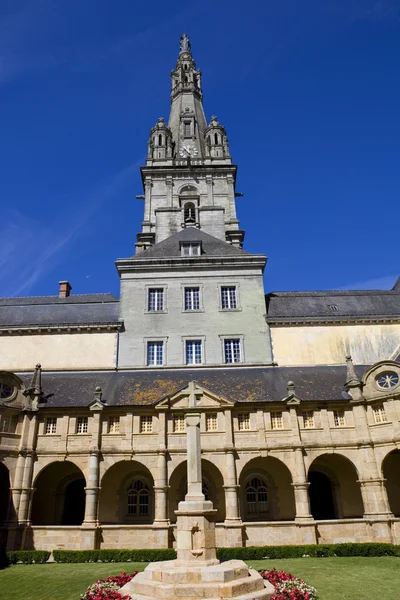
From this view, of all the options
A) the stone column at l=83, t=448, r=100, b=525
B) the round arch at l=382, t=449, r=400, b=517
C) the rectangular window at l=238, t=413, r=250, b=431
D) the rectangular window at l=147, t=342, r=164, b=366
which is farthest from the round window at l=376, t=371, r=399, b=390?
the stone column at l=83, t=448, r=100, b=525

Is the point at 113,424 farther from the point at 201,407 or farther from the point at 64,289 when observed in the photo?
the point at 64,289

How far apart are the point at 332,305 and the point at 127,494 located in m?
19.0

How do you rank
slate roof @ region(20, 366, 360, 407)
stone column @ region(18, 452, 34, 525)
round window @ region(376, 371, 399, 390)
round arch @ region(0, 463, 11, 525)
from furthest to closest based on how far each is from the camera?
slate roof @ region(20, 366, 360, 407), round window @ region(376, 371, 399, 390), round arch @ region(0, 463, 11, 525), stone column @ region(18, 452, 34, 525)

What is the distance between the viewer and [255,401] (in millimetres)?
22312

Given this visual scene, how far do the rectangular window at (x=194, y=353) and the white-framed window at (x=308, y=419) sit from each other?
8334 mm

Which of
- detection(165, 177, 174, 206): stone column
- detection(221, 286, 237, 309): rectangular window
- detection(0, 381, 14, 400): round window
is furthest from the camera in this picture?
detection(165, 177, 174, 206): stone column

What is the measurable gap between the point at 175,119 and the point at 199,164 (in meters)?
12.4

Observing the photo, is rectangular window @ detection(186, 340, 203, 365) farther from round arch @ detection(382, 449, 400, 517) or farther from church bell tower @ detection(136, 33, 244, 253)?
church bell tower @ detection(136, 33, 244, 253)

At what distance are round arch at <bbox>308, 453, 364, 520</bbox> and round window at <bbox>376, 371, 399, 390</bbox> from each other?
4317 mm

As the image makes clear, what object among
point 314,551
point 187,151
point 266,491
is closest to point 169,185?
point 187,151

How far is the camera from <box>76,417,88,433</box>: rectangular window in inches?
876

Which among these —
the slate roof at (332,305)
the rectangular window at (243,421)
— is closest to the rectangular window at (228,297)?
the slate roof at (332,305)

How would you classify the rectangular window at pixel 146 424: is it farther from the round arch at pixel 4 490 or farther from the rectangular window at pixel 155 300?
the rectangular window at pixel 155 300

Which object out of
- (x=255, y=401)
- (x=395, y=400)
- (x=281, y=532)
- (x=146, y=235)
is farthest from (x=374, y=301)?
(x=146, y=235)
